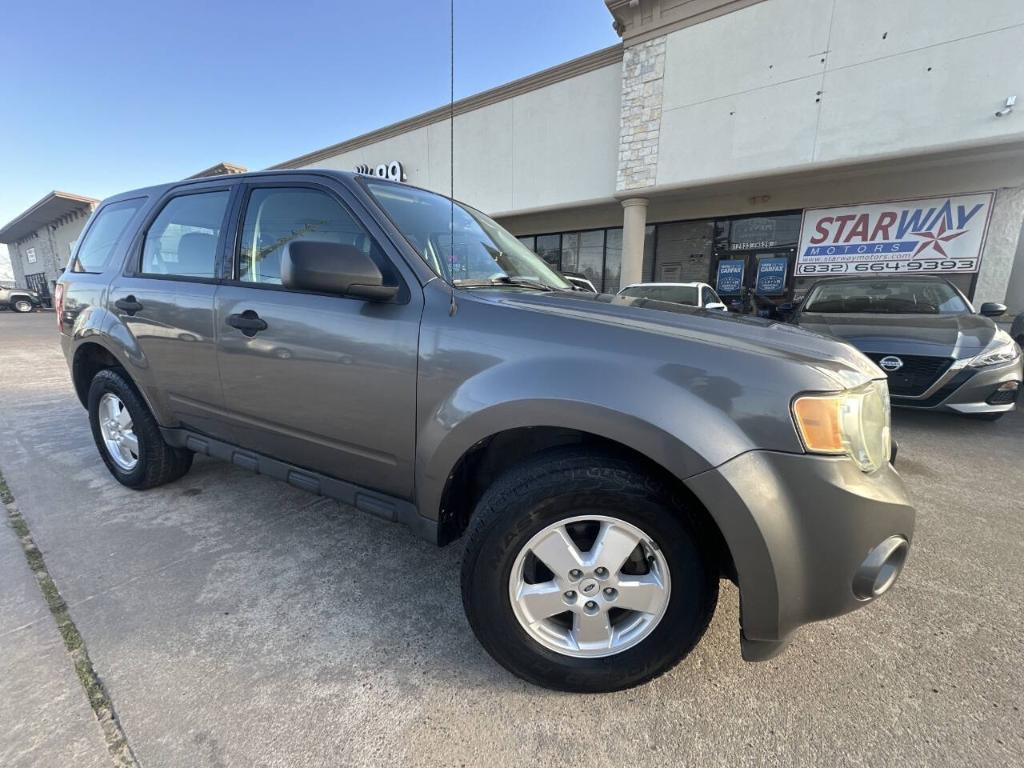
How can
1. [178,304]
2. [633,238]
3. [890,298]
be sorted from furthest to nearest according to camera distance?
1. [633,238]
2. [890,298]
3. [178,304]

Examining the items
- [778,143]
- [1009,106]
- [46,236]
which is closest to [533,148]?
[778,143]

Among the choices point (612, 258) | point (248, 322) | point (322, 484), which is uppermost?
point (612, 258)

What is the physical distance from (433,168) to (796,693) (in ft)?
51.8

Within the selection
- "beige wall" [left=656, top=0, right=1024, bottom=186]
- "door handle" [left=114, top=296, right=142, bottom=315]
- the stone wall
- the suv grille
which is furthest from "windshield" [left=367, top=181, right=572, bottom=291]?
the stone wall

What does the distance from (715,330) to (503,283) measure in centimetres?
95

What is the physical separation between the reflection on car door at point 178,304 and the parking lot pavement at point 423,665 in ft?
2.53

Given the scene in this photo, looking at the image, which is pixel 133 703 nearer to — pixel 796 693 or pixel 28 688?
pixel 28 688

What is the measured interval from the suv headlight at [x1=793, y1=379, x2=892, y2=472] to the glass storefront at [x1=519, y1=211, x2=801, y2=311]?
9.77 m

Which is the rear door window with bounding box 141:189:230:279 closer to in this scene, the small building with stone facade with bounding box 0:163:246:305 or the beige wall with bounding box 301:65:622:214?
the beige wall with bounding box 301:65:622:214

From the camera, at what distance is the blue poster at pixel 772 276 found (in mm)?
11461

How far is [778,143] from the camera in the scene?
9180 mm

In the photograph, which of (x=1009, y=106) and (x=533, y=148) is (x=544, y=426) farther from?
(x=533, y=148)

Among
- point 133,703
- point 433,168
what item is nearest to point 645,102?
point 433,168

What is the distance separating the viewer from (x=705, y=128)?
9852 millimetres
